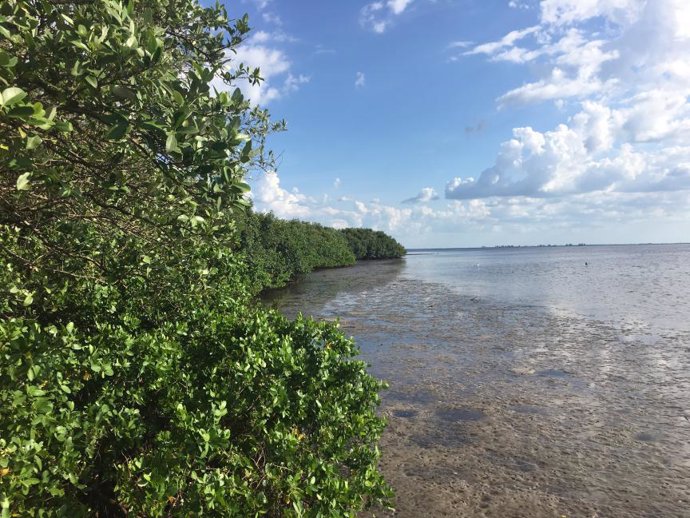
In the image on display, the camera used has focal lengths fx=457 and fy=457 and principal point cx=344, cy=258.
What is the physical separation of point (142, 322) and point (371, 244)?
88.5 metres

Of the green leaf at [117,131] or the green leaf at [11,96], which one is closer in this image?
the green leaf at [11,96]

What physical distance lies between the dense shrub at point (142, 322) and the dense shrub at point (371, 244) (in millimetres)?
80849

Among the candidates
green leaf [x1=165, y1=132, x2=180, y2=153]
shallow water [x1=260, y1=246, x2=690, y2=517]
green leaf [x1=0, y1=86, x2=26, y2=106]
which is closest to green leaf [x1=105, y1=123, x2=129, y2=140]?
green leaf [x1=165, y1=132, x2=180, y2=153]

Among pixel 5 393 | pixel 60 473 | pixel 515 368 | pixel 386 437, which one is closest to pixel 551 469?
pixel 386 437

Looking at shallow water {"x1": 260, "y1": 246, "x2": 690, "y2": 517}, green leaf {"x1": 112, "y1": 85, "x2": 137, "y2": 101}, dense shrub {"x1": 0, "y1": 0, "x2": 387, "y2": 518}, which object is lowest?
shallow water {"x1": 260, "y1": 246, "x2": 690, "y2": 517}

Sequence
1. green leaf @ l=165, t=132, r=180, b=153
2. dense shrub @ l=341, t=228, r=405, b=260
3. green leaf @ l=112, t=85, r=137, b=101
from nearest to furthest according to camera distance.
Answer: green leaf @ l=165, t=132, r=180, b=153 < green leaf @ l=112, t=85, r=137, b=101 < dense shrub @ l=341, t=228, r=405, b=260

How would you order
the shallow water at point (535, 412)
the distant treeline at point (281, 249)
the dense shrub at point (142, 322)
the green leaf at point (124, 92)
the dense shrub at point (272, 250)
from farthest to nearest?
the distant treeline at point (281, 249) < the dense shrub at point (272, 250) < the shallow water at point (535, 412) < the dense shrub at point (142, 322) < the green leaf at point (124, 92)

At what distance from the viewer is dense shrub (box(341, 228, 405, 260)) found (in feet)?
294

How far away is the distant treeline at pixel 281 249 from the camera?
3068 centimetres

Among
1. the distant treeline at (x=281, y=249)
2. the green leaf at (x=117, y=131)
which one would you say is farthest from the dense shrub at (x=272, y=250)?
the green leaf at (x=117, y=131)

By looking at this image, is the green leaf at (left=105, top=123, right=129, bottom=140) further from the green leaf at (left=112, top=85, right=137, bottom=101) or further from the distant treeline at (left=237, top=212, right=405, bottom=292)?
the distant treeline at (left=237, top=212, right=405, bottom=292)

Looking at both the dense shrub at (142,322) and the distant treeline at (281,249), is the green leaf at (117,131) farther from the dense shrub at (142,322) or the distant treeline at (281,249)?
the distant treeline at (281,249)

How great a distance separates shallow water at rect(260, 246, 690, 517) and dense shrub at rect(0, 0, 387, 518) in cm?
262

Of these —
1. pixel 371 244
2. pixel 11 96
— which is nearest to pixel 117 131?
pixel 11 96
